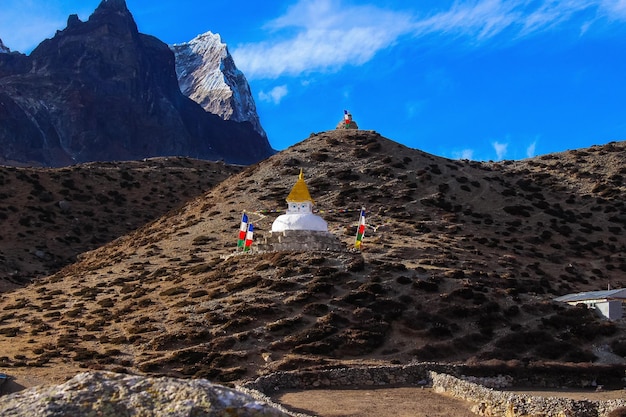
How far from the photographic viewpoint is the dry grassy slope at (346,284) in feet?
131

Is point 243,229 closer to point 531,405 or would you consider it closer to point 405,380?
point 405,380

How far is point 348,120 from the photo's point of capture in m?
108

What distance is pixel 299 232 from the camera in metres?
54.1

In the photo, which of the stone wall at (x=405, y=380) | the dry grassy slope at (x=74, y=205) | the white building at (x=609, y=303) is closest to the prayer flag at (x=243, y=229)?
the stone wall at (x=405, y=380)

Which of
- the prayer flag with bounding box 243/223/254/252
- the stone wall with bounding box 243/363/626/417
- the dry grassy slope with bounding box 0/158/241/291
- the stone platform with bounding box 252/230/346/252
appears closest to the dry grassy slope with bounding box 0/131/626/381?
the prayer flag with bounding box 243/223/254/252

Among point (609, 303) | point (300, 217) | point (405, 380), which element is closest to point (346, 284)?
point (300, 217)

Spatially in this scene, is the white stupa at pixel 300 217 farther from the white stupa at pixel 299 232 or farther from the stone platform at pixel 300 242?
the stone platform at pixel 300 242

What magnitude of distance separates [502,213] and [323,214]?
64.7 feet

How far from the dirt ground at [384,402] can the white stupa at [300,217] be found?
74.6 ft

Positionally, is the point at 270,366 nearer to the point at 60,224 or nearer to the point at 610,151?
the point at 60,224

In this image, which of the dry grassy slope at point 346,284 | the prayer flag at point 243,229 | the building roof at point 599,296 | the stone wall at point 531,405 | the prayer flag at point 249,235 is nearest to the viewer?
the stone wall at point 531,405

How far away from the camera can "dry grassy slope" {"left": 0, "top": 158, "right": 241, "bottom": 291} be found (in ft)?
255

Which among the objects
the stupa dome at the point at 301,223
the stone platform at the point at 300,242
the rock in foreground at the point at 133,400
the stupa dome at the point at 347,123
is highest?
the stupa dome at the point at 347,123

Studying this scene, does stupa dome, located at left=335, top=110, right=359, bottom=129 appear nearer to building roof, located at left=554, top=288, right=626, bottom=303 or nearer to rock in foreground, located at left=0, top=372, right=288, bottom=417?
building roof, located at left=554, top=288, right=626, bottom=303
